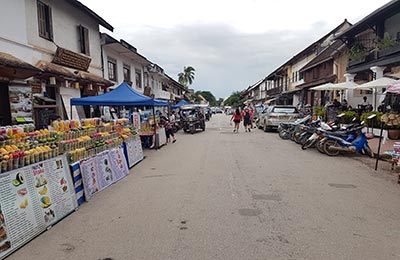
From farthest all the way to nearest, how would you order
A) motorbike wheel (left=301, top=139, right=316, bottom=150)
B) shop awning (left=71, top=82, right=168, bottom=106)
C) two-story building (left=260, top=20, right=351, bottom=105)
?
1. two-story building (left=260, top=20, right=351, bottom=105)
2. motorbike wheel (left=301, top=139, right=316, bottom=150)
3. shop awning (left=71, top=82, right=168, bottom=106)

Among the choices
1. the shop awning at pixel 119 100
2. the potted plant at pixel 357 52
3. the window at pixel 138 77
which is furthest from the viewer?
the window at pixel 138 77

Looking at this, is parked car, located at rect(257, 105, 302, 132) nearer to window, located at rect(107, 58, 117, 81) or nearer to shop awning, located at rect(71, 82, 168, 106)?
shop awning, located at rect(71, 82, 168, 106)

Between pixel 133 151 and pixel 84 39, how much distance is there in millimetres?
8382

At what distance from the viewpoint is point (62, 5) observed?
13.0 m

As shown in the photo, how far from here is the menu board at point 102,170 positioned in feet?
19.7

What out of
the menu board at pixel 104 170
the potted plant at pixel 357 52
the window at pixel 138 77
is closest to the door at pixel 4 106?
the menu board at pixel 104 170

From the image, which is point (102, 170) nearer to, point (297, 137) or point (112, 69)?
point (297, 137)

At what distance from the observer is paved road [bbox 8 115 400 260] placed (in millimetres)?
3713

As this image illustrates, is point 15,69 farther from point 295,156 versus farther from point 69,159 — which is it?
point 295,156

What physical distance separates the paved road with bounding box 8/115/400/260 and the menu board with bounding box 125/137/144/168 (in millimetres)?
1348

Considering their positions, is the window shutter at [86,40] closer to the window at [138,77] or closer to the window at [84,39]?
the window at [84,39]

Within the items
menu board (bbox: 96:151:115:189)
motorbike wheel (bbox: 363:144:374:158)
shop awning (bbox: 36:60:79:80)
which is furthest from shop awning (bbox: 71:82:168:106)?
motorbike wheel (bbox: 363:144:374:158)

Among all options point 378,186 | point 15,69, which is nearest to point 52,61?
point 15,69

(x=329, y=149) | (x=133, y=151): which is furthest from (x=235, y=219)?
(x=329, y=149)
